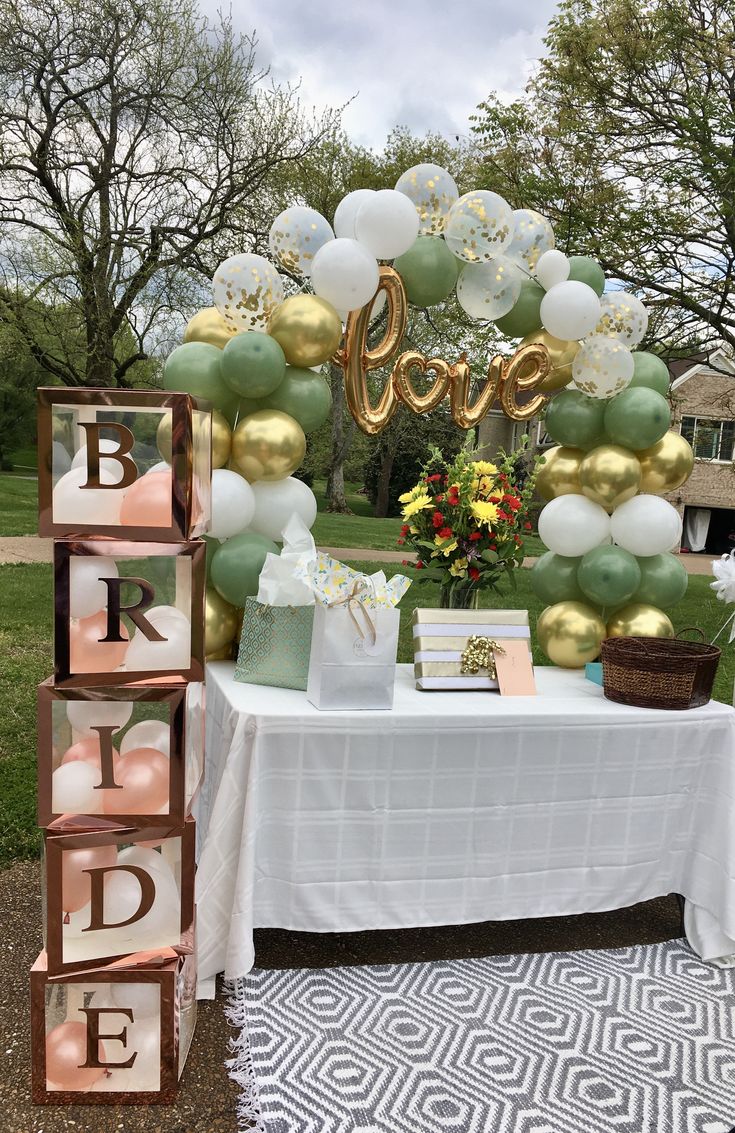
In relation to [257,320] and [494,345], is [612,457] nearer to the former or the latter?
[257,320]

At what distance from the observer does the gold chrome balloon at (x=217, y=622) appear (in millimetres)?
2732

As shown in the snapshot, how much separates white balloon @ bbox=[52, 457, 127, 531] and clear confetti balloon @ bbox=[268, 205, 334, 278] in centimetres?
136

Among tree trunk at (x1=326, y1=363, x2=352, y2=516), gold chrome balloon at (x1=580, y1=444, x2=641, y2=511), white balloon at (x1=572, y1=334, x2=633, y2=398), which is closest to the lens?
white balloon at (x1=572, y1=334, x2=633, y2=398)

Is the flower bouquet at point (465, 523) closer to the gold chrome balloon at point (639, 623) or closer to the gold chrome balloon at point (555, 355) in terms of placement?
the gold chrome balloon at point (555, 355)

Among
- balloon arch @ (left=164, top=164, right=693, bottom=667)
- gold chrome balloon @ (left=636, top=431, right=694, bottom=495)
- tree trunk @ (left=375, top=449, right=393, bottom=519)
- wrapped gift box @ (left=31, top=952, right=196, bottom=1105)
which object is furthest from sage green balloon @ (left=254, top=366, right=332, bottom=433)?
tree trunk @ (left=375, top=449, right=393, bottom=519)

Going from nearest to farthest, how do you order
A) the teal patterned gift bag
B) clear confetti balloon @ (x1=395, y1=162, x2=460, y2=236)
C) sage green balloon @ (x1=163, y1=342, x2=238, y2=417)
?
1. the teal patterned gift bag
2. sage green balloon @ (x1=163, y1=342, x2=238, y2=417)
3. clear confetti balloon @ (x1=395, y1=162, x2=460, y2=236)

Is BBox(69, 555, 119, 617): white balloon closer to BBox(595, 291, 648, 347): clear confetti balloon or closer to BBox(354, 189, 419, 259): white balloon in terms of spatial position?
BBox(354, 189, 419, 259): white balloon

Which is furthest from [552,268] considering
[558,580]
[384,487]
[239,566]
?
[384,487]

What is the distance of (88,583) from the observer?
5.87 feet

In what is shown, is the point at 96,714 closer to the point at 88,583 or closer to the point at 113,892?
the point at 88,583

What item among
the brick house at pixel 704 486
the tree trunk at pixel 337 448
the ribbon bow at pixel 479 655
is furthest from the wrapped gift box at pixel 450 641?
the brick house at pixel 704 486

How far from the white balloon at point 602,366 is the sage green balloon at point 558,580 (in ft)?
2.23

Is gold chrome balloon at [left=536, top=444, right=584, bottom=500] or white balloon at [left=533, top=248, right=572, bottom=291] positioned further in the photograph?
gold chrome balloon at [left=536, top=444, right=584, bottom=500]

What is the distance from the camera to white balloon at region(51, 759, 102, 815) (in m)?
1.83
